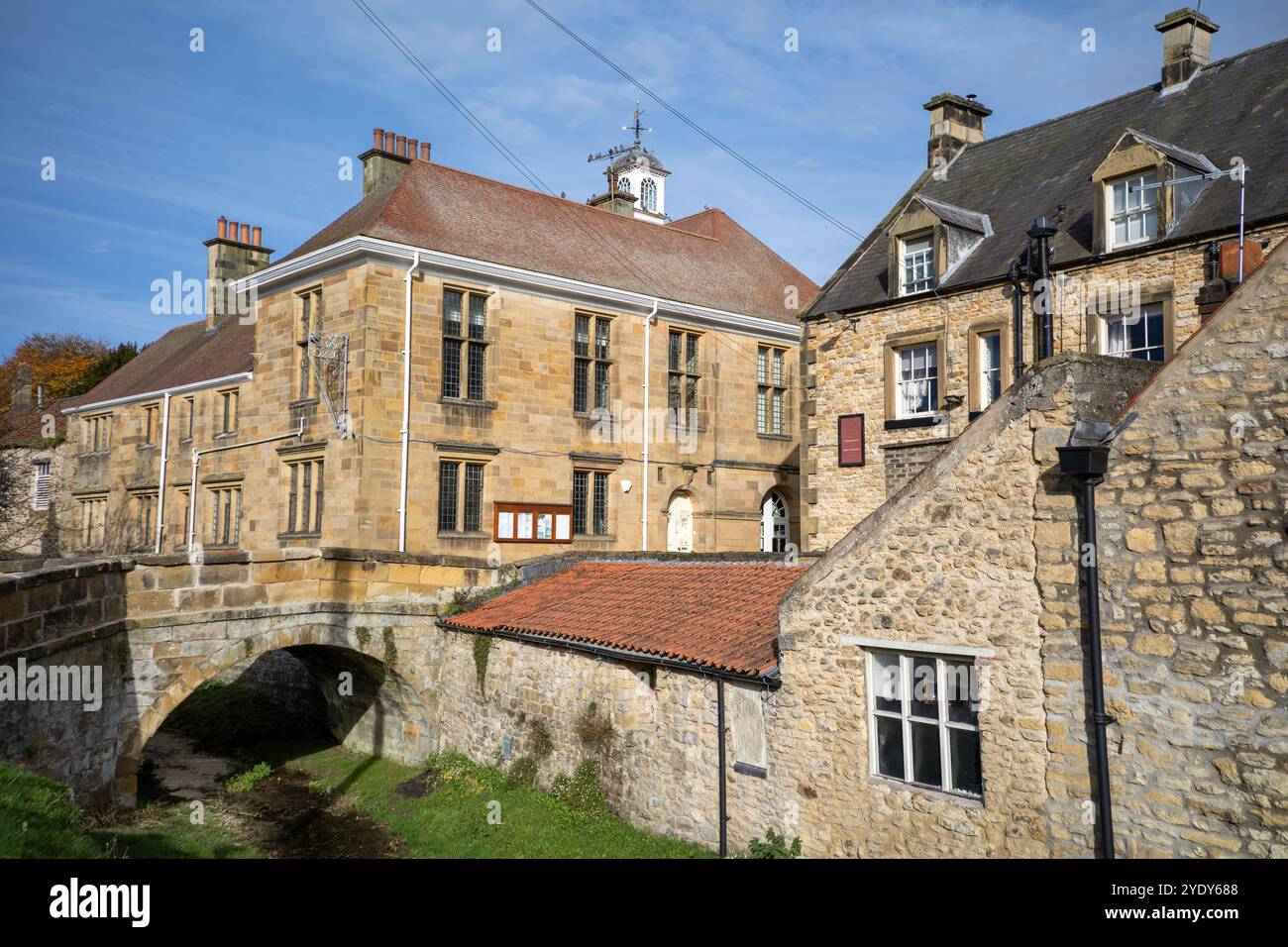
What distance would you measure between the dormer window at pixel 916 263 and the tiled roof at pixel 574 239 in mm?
7882

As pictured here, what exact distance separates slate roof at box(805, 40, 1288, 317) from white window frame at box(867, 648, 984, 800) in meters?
10.2

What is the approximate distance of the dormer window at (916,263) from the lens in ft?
68.4

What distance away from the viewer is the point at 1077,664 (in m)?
9.19

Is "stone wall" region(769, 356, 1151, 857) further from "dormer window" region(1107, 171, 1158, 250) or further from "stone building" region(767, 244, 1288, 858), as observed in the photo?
"dormer window" region(1107, 171, 1158, 250)

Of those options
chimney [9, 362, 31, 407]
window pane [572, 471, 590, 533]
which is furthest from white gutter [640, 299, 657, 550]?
chimney [9, 362, 31, 407]

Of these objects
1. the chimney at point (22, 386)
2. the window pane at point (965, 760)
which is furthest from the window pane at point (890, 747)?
the chimney at point (22, 386)

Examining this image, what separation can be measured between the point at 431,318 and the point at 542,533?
220 inches

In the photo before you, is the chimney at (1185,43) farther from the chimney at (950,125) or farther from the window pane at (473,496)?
the window pane at (473,496)

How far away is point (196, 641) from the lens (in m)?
16.7

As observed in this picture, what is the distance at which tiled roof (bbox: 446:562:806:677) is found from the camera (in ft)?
43.8

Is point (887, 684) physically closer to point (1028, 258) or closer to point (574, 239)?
point (1028, 258)

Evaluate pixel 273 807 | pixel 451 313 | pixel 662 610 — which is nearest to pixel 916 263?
pixel 662 610
